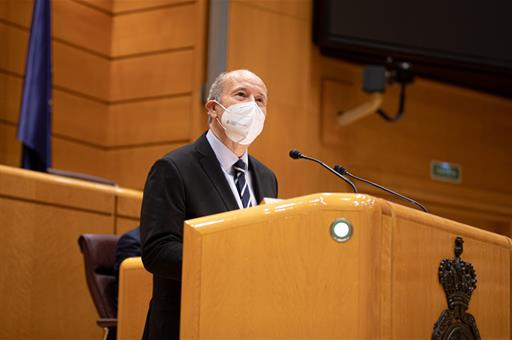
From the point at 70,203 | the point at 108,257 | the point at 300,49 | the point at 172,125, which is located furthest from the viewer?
the point at 300,49

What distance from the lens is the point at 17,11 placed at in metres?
5.66

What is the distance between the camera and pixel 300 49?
6.14 meters

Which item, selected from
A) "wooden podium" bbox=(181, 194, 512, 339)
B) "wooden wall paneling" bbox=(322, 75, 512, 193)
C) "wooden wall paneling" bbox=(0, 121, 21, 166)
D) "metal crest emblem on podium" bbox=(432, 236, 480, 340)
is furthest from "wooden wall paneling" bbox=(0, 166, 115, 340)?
"metal crest emblem on podium" bbox=(432, 236, 480, 340)

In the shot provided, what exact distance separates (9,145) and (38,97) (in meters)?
0.40

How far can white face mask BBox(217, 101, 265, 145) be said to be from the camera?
2801 mm

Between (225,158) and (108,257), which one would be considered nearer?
(225,158)

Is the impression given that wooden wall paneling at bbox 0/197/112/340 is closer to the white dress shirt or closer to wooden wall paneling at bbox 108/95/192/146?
wooden wall paneling at bbox 108/95/192/146

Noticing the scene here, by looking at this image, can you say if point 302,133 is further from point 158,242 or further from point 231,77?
point 158,242

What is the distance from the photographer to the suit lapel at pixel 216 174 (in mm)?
2688

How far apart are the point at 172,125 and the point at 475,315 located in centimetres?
341

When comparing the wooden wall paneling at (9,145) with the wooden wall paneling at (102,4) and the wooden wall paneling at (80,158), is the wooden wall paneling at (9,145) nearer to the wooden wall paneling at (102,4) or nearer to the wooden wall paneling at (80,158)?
the wooden wall paneling at (80,158)

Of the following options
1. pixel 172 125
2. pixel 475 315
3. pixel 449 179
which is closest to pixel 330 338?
pixel 475 315

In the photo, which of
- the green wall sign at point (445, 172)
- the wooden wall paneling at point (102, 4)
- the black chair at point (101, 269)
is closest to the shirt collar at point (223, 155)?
the black chair at point (101, 269)

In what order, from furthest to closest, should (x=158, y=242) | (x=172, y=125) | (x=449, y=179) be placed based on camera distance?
(x=449, y=179), (x=172, y=125), (x=158, y=242)
